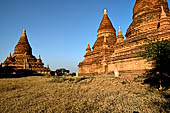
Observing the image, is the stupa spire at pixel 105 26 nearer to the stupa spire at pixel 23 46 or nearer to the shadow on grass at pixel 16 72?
the shadow on grass at pixel 16 72

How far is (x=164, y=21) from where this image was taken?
11.6 m

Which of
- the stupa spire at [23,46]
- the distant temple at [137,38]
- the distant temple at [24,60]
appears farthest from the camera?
the stupa spire at [23,46]

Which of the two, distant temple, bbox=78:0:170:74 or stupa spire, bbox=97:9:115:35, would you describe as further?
stupa spire, bbox=97:9:115:35

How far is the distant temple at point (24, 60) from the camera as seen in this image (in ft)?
88.0

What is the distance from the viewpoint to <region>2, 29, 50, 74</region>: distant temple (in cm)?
2683

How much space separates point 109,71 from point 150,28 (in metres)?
→ 6.54

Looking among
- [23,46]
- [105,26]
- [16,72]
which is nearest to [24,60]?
[16,72]

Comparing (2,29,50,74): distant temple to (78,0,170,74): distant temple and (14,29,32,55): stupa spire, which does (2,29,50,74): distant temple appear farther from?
(78,0,170,74): distant temple

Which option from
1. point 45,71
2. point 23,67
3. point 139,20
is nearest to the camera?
point 139,20

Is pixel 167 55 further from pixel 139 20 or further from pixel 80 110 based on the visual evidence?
pixel 139 20

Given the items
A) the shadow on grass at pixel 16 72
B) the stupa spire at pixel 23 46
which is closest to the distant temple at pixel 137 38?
the shadow on grass at pixel 16 72

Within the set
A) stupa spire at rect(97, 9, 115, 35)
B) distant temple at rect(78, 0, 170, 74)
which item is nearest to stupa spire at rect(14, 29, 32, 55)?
stupa spire at rect(97, 9, 115, 35)

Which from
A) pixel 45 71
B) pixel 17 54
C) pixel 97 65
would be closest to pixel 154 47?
pixel 97 65

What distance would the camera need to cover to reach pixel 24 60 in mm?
27672
